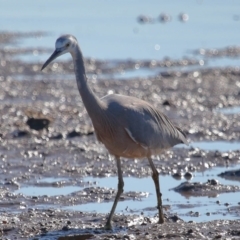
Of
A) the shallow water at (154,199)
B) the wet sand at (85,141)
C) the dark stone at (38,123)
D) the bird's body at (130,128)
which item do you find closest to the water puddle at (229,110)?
the wet sand at (85,141)

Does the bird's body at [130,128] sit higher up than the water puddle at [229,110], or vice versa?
the bird's body at [130,128]

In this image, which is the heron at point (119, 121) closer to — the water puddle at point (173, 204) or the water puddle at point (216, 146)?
the water puddle at point (173, 204)

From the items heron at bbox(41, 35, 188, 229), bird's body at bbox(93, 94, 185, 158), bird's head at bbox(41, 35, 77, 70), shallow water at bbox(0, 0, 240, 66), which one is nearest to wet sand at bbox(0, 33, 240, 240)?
heron at bbox(41, 35, 188, 229)

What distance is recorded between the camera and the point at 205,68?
18.5 m

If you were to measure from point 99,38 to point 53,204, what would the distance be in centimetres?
1349

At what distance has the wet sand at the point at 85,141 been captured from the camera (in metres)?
8.17

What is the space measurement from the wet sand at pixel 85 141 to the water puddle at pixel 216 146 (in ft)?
0.75

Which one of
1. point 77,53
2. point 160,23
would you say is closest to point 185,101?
point 77,53

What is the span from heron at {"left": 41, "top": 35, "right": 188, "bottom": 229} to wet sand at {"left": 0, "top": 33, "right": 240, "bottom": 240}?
560 millimetres

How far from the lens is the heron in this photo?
312 inches

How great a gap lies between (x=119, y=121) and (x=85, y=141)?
4.01m

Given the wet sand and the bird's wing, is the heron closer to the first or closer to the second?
the bird's wing

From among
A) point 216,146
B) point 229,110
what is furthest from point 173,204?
point 229,110

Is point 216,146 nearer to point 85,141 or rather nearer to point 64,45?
point 85,141
